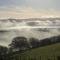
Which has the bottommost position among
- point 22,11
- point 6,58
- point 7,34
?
point 6,58

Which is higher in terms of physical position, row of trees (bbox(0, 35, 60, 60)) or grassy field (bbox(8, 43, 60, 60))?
row of trees (bbox(0, 35, 60, 60))

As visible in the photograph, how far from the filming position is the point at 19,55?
93cm

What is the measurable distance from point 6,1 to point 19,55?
360 mm

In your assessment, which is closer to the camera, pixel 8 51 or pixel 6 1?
pixel 8 51

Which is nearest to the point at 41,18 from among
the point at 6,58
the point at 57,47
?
the point at 57,47

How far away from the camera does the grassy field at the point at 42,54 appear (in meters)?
0.94

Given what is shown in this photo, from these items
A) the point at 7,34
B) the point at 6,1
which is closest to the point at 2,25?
the point at 7,34

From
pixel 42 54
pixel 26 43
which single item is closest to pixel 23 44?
pixel 26 43

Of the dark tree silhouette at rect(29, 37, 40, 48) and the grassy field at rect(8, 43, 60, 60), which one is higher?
the dark tree silhouette at rect(29, 37, 40, 48)

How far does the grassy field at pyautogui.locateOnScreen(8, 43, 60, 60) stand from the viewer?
0.94 m

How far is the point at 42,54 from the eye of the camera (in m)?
0.95

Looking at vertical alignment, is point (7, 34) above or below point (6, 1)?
below

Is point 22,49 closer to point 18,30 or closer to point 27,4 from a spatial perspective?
point 18,30

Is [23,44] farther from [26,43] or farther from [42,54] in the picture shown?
[42,54]
